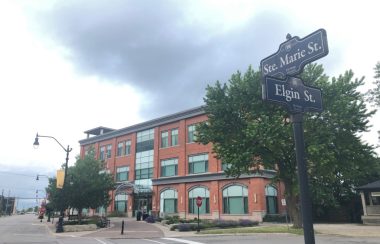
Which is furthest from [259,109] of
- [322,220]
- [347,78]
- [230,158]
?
[322,220]

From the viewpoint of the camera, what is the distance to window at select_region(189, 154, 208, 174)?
44750 mm

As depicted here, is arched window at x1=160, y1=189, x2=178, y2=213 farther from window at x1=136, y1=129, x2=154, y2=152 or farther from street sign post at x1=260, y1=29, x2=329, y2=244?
street sign post at x1=260, y1=29, x2=329, y2=244

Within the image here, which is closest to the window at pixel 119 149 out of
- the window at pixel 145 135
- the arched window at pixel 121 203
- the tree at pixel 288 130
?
the window at pixel 145 135

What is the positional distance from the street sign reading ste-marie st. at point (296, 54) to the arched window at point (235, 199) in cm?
3564

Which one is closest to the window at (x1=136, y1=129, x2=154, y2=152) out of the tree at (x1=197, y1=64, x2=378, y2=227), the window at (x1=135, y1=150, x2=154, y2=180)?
the window at (x1=135, y1=150, x2=154, y2=180)

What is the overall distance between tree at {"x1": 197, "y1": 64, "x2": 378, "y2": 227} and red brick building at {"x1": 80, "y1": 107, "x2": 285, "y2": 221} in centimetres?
1329

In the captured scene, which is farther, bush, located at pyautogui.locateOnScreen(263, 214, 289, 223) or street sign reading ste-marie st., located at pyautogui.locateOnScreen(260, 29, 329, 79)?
bush, located at pyautogui.locateOnScreen(263, 214, 289, 223)

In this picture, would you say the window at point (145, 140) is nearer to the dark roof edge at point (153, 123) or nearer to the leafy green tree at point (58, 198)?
the dark roof edge at point (153, 123)

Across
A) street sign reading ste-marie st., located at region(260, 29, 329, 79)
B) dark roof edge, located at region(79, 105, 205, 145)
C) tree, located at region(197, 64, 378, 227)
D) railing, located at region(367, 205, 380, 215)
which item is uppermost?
dark roof edge, located at region(79, 105, 205, 145)

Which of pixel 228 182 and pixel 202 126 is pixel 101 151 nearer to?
pixel 228 182

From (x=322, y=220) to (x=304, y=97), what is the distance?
4045 cm

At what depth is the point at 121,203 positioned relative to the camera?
185ft

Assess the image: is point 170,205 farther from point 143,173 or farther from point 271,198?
point 271,198

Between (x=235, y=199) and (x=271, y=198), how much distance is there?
159 inches
